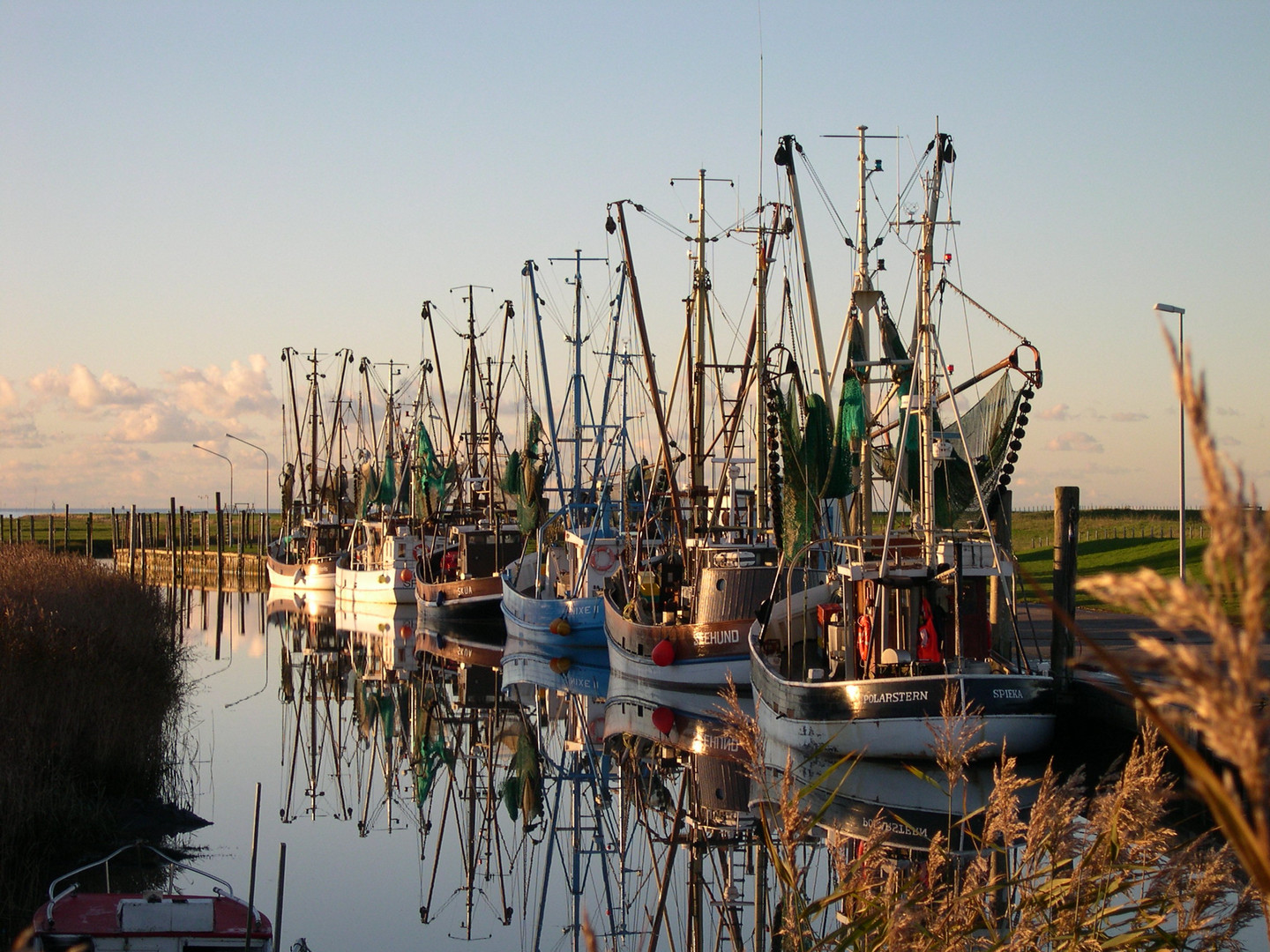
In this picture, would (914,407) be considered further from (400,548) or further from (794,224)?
(400,548)

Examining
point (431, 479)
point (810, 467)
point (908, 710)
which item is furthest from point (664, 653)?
point (431, 479)

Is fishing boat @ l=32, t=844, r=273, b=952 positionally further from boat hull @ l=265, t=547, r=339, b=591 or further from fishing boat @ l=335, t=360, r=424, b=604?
boat hull @ l=265, t=547, r=339, b=591

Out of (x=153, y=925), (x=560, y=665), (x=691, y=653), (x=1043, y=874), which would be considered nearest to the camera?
(x=1043, y=874)

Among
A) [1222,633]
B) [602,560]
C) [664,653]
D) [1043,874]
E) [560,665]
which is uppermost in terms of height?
[1222,633]

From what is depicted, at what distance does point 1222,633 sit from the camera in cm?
165

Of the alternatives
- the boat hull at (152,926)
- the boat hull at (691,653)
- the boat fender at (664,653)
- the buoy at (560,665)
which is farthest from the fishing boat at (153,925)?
the buoy at (560,665)

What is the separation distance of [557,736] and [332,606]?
42602mm

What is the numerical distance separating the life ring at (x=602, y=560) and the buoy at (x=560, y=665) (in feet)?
10.3

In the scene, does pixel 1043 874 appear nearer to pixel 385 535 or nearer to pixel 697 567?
pixel 697 567

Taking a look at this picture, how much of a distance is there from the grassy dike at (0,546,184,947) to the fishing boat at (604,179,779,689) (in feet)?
35.2

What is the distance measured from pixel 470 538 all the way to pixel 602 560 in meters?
12.3

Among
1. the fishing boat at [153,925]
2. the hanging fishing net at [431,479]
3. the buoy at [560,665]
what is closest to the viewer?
the fishing boat at [153,925]

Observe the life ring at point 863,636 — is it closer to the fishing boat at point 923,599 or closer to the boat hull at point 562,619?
the fishing boat at point 923,599

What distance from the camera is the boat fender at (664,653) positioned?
30.2 meters
